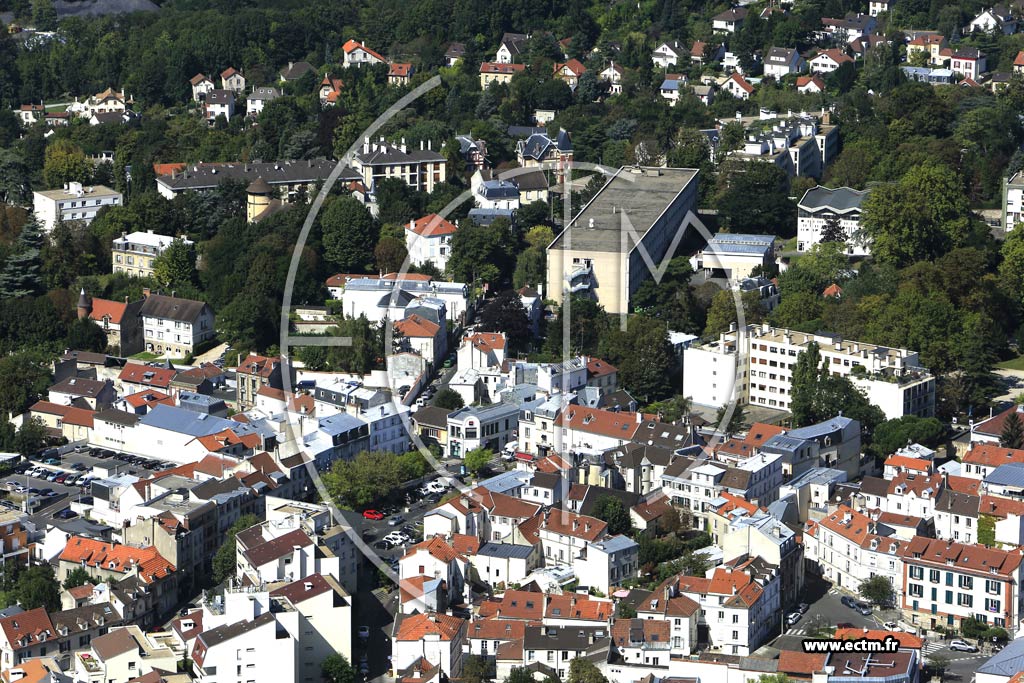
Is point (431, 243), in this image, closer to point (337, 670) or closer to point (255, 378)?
point (255, 378)

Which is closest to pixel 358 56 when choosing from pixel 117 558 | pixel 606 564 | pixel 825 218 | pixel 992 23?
pixel 992 23

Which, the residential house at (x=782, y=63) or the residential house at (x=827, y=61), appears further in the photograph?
the residential house at (x=782, y=63)

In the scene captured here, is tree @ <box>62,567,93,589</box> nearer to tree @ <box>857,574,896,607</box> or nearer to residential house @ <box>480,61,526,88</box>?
tree @ <box>857,574,896,607</box>

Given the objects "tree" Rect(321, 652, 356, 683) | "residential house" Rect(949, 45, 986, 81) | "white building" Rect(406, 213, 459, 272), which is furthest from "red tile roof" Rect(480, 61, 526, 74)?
"tree" Rect(321, 652, 356, 683)

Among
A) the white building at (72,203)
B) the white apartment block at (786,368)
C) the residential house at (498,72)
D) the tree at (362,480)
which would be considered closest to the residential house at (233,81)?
the residential house at (498,72)

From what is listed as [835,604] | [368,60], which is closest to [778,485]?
[835,604]

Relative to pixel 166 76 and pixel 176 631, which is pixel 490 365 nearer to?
pixel 176 631

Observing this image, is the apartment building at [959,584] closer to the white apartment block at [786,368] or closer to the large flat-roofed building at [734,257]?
the white apartment block at [786,368]
